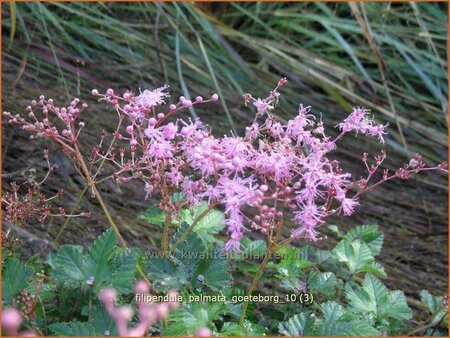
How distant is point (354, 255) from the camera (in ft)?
5.29

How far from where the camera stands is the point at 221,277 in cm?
135

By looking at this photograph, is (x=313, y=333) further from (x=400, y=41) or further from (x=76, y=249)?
(x=400, y=41)

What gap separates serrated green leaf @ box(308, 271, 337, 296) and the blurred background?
0.85 meters

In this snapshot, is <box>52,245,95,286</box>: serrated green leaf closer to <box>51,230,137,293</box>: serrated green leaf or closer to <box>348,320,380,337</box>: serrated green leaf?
<box>51,230,137,293</box>: serrated green leaf

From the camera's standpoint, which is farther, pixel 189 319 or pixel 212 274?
pixel 212 274

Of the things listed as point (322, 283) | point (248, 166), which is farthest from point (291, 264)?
point (248, 166)

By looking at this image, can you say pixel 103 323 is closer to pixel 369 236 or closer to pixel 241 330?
pixel 241 330

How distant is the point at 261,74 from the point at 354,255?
1.73m

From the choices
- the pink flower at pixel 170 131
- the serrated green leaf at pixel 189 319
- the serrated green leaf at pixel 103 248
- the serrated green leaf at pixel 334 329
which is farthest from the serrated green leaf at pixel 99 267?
the serrated green leaf at pixel 334 329

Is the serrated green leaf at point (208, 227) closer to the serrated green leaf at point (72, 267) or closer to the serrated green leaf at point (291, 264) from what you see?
the serrated green leaf at point (291, 264)

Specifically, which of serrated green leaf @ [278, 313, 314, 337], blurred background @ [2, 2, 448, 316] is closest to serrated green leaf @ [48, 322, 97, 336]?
serrated green leaf @ [278, 313, 314, 337]

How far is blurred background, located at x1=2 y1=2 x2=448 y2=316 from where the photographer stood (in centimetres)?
257

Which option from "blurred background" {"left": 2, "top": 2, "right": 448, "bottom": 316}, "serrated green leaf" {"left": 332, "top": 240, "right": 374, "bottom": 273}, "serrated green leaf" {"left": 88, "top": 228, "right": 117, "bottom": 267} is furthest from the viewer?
"blurred background" {"left": 2, "top": 2, "right": 448, "bottom": 316}

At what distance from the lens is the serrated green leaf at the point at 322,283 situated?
5.01 feet
